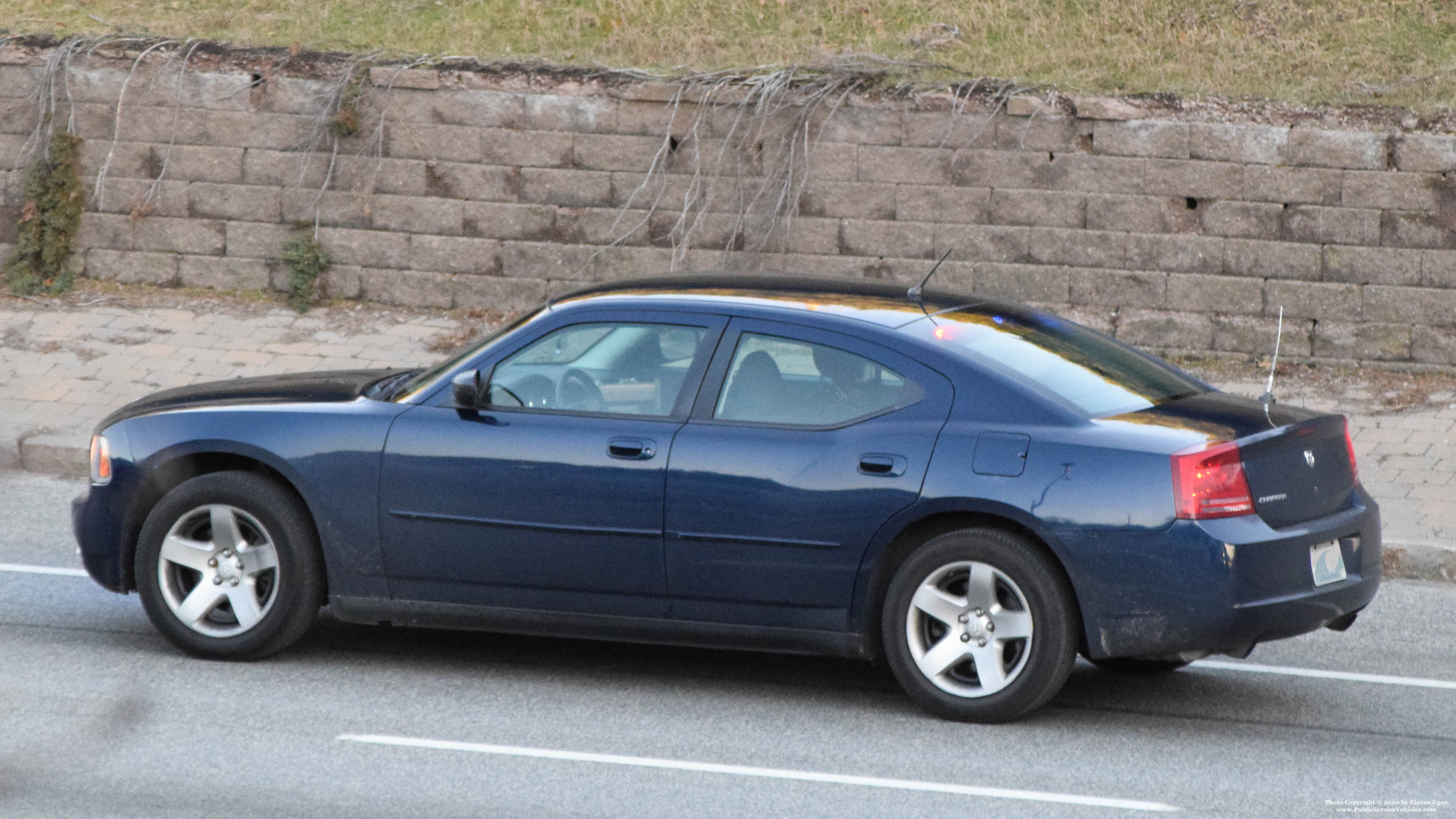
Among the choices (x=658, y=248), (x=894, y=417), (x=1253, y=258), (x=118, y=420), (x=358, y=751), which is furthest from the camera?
(x=658, y=248)

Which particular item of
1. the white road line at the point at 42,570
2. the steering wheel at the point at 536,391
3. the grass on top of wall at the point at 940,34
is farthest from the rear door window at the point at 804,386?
the grass on top of wall at the point at 940,34

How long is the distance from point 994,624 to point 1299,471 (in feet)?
3.93

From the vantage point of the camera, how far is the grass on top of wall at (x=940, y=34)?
42.5 feet

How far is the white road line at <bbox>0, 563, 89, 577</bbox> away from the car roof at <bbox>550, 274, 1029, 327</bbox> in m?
2.94

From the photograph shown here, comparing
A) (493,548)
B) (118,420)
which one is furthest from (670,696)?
(118,420)

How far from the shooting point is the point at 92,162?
44.4 feet

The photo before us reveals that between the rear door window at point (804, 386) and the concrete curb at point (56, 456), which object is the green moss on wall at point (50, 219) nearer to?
the concrete curb at point (56, 456)

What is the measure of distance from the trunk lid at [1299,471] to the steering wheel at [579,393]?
228 cm

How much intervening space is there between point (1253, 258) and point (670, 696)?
24.6ft

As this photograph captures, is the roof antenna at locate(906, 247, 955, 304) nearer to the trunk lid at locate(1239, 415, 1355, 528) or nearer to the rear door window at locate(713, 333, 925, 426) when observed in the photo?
the rear door window at locate(713, 333, 925, 426)

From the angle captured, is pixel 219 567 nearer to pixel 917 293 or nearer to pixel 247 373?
pixel 917 293

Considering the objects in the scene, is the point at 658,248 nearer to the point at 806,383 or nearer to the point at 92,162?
the point at 92,162

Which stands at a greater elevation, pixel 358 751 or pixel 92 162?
pixel 92 162

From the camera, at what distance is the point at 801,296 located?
6363 millimetres
